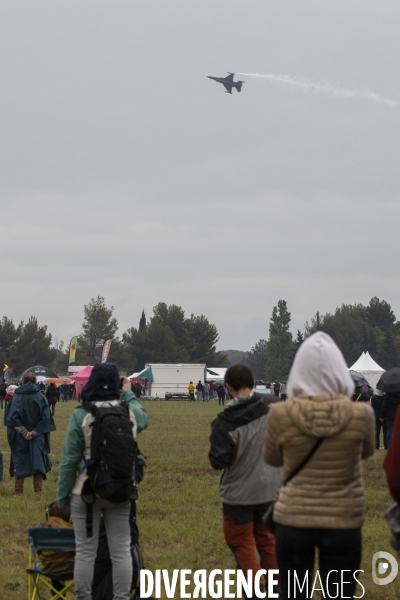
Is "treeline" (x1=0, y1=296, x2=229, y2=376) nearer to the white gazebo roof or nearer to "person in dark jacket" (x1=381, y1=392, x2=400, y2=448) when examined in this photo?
the white gazebo roof

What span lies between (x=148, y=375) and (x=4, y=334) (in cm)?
5585

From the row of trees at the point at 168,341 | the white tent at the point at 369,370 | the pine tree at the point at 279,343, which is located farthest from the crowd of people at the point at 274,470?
the pine tree at the point at 279,343

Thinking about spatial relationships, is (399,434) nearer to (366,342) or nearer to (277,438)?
(277,438)

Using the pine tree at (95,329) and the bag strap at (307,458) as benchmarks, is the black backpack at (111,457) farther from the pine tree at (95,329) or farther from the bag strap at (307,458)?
the pine tree at (95,329)

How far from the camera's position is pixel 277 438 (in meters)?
4.43

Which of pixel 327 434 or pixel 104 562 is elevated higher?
pixel 327 434

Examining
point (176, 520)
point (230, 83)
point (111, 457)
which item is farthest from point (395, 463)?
point (230, 83)

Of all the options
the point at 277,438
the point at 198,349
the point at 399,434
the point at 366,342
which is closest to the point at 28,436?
the point at 277,438

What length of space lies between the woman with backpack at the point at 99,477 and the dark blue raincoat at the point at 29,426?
23.9ft

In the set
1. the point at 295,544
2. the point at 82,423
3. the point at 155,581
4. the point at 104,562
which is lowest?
the point at 155,581

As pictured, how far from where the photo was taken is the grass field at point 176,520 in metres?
8.41

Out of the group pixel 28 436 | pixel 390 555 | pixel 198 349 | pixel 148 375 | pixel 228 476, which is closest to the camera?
pixel 228 476

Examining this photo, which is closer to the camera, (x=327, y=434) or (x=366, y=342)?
(x=327, y=434)

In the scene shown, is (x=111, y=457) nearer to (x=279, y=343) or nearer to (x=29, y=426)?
(x=29, y=426)
